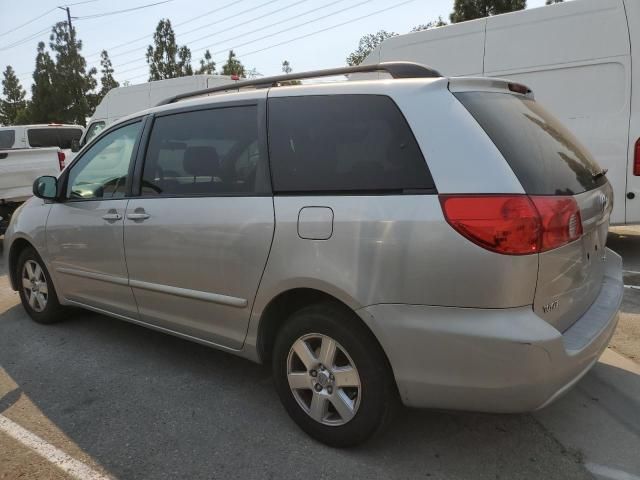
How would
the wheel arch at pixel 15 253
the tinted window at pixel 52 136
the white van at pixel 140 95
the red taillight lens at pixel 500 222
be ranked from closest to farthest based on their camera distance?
the red taillight lens at pixel 500 222, the wheel arch at pixel 15 253, the white van at pixel 140 95, the tinted window at pixel 52 136

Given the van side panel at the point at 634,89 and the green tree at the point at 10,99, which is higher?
the green tree at the point at 10,99

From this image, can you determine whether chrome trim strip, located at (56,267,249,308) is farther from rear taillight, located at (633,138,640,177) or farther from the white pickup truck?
the white pickup truck

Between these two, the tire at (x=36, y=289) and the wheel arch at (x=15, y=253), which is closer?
the tire at (x=36, y=289)

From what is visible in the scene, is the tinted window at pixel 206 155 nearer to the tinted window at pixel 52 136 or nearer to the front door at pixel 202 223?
the front door at pixel 202 223

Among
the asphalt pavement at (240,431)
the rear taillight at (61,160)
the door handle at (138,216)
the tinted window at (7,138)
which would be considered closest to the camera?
the asphalt pavement at (240,431)

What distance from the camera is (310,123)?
271 cm

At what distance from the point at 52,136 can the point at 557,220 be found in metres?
13.8

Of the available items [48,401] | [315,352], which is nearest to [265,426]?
[315,352]

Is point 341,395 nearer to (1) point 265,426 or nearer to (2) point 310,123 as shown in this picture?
(1) point 265,426

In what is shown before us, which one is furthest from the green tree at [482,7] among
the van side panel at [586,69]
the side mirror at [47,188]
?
the side mirror at [47,188]

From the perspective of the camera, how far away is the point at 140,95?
1245 centimetres

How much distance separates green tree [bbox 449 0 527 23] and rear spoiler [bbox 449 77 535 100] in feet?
64.1

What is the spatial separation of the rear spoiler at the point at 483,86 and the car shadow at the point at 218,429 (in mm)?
1675

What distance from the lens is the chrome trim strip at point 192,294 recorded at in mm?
2893
